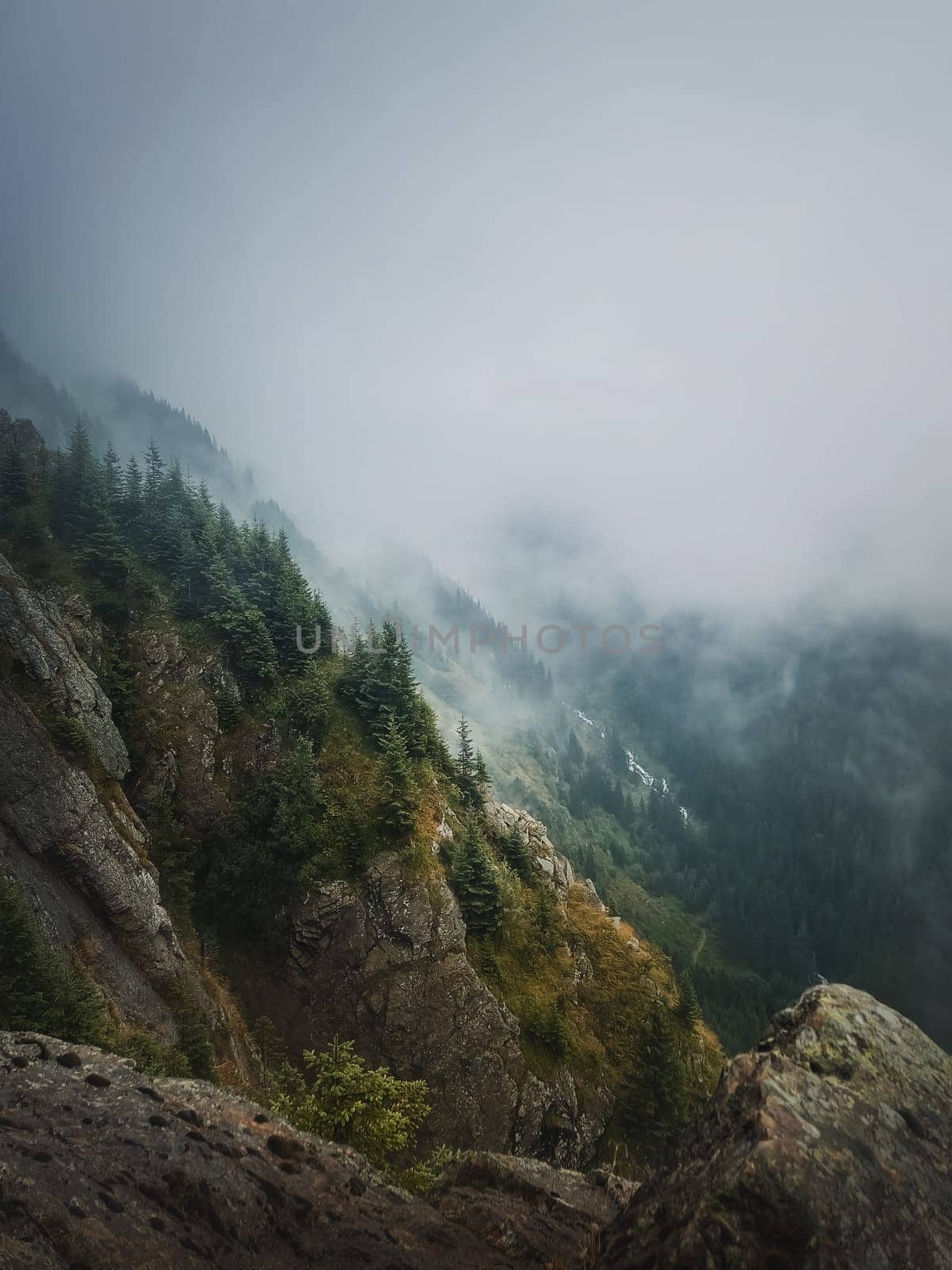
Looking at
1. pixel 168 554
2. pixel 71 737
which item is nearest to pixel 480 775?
pixel 71 737

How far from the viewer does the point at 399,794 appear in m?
32.4

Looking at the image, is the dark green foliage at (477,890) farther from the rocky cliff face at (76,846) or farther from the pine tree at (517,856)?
the rocky cliff face at (76,846)

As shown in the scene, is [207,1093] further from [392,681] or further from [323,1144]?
[392,681]

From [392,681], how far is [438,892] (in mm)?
16227

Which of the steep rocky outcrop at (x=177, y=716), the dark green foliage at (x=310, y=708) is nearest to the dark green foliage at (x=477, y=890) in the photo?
the dark green foliage at (x=310, y=708)

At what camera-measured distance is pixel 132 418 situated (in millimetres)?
189500

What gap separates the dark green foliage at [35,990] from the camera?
1464 centimetres

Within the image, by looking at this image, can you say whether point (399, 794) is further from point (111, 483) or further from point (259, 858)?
point (111, 483)

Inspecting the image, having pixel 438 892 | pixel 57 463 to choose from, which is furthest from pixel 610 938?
pixel 57 463

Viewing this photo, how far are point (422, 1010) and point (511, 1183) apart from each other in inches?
684

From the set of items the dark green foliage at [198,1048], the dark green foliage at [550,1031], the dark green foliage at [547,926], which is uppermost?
the dark green foliage at [547,926]

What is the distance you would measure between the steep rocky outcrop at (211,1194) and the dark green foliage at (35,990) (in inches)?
89.9

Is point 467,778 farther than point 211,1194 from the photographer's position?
Yes

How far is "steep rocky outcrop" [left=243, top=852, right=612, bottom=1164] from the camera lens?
2542 centimetres
